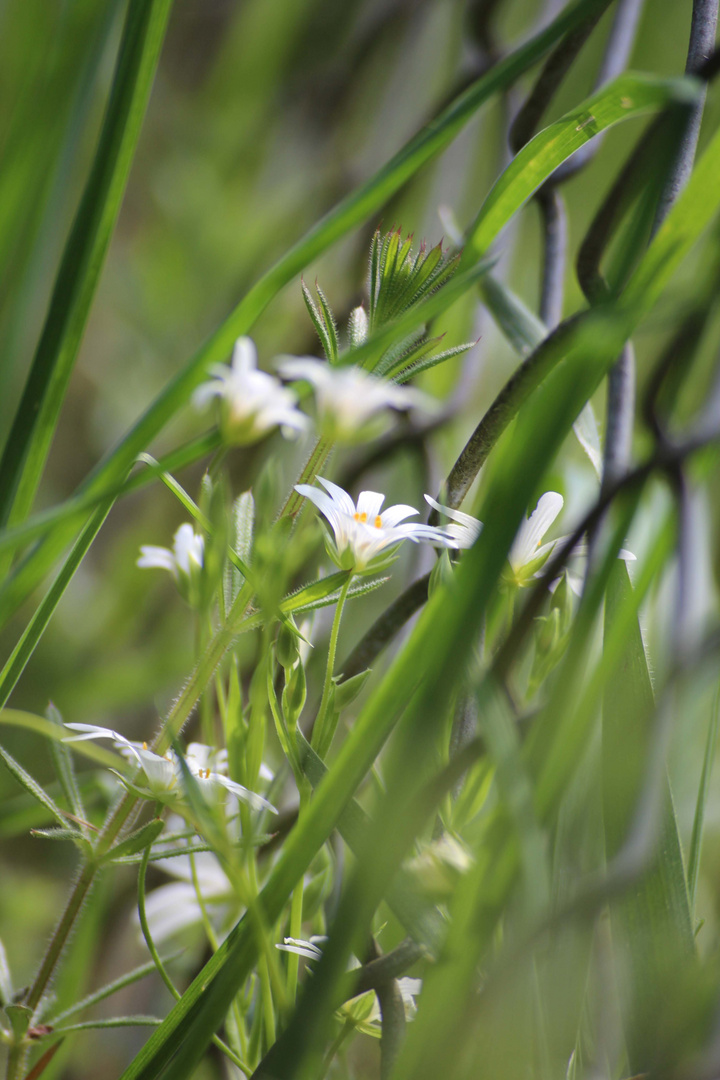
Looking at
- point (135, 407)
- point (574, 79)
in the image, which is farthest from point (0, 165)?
point (574, 79)

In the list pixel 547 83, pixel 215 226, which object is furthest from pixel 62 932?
pixel 215 226

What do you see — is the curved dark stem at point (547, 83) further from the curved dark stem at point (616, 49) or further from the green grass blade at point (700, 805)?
the green grass blade at point (700, 805)

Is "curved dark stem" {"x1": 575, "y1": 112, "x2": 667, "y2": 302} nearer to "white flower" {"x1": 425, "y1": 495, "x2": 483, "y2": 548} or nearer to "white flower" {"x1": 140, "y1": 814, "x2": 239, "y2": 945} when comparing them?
"white flower" {"x1": 425, "y1": 495, "x2": 483, "y2": 548}

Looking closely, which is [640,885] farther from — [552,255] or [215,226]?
[215,226]

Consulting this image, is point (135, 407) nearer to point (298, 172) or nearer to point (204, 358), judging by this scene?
point (298, 172)

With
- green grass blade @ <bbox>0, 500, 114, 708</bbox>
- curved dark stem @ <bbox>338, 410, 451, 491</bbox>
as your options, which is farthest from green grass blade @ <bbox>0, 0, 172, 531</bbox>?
curved dark stem @ <bbox>338, 410, 451, 491</bbox>

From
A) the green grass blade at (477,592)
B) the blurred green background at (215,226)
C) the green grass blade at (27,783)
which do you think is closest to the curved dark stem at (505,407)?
the green grass blade at (477,592)
